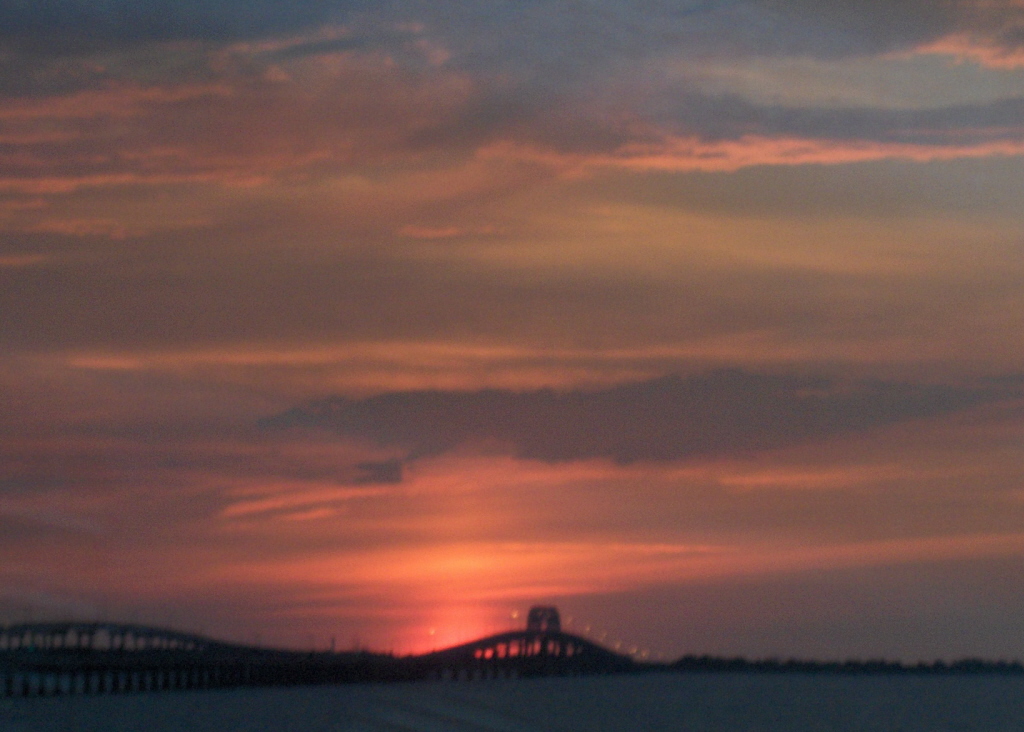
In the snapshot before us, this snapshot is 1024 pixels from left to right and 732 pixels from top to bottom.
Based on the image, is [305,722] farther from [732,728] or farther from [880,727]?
[880,727]

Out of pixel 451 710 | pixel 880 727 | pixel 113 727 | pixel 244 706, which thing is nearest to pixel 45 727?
pixel 113 727

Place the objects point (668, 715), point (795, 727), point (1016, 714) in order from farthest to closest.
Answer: point (1016, 714) < point (668, 715) < point (795, 727)

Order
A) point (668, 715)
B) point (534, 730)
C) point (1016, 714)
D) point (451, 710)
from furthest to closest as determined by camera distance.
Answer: point (1016, 714) → point (668, 715) → point (451, 710) → point (534, 730)

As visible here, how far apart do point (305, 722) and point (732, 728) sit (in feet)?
140

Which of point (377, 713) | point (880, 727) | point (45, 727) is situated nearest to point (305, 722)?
point (377, 713)

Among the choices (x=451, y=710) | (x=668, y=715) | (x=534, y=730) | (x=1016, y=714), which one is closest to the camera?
(x=534, y=730)

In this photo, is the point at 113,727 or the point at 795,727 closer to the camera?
the point at 113,727

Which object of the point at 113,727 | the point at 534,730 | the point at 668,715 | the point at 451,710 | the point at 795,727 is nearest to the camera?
the point at 534,730

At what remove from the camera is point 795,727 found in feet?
503

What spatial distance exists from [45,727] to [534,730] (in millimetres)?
48347

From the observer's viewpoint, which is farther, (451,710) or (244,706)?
(244,706)

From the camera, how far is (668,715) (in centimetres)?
17650

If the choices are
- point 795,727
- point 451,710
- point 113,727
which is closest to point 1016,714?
point 795,727

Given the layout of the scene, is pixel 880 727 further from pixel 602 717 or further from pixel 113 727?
pixel 113 727
